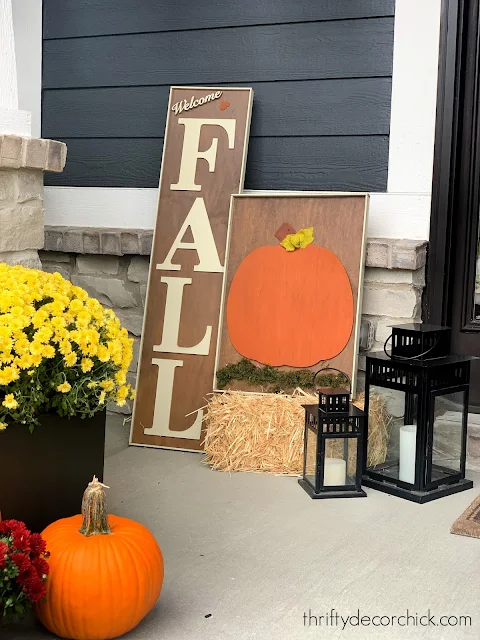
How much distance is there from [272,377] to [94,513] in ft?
4.38

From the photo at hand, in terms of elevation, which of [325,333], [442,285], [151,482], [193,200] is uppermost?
[193,200]

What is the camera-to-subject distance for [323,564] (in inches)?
78.8

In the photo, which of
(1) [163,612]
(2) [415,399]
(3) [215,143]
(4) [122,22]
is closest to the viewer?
(1) [163,612]

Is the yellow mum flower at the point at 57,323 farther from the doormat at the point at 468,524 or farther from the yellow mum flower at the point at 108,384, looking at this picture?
the doormat at the point at 468,524

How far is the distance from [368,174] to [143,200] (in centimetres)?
99

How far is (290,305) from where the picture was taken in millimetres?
2957

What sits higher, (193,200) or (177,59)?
(177,59)

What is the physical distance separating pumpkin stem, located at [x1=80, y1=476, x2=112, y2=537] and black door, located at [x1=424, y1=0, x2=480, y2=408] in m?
1.78

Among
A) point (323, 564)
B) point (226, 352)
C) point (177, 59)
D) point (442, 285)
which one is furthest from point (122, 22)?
point (323, 564)

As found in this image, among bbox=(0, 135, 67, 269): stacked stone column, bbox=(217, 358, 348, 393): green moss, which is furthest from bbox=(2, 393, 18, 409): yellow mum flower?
bbox=(217, 358, 348, 393): green moss

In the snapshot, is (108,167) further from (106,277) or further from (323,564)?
(323,564)

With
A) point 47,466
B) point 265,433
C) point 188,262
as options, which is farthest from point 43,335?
point 188,262

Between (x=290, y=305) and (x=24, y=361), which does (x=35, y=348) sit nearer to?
(x=24, y=361)

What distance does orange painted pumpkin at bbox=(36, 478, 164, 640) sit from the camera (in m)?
1.56
